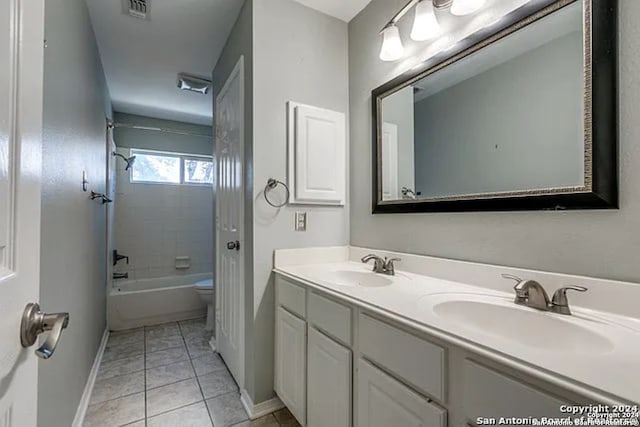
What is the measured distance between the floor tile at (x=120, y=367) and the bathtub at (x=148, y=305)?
753 mm

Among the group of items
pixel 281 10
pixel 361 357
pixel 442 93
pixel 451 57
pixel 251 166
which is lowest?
pixel 361 357

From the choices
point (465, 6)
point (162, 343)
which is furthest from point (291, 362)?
point (465, 6)

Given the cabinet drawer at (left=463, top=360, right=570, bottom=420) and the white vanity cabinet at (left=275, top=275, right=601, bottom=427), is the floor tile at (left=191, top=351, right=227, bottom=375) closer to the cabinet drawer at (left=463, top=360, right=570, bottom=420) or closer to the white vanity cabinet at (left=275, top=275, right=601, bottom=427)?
the white vanity cabinet at (left=275, top=275, right=601, bottom=427)

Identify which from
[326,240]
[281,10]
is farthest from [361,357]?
[281,10]

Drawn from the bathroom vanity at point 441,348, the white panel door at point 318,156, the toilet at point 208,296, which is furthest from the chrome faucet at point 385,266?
the toilet at point 208,296

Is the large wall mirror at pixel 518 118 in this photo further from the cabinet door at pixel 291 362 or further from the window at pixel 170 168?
the window at pixel 170 168

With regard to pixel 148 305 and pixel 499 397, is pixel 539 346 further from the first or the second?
pixel 148 305

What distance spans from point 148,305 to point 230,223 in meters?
1.73

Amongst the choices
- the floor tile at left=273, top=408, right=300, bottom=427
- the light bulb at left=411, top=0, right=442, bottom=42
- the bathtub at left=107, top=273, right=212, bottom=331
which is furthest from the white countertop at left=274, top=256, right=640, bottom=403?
the bathtub at left=107, top=273, right=212, bottom=331

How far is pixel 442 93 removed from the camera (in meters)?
1.44

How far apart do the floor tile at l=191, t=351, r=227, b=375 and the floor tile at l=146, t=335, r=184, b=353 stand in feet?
1.27

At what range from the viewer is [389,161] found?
173 centimetres

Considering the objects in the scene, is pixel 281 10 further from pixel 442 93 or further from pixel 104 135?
pixel 104 135

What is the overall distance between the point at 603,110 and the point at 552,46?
1.03 feet
